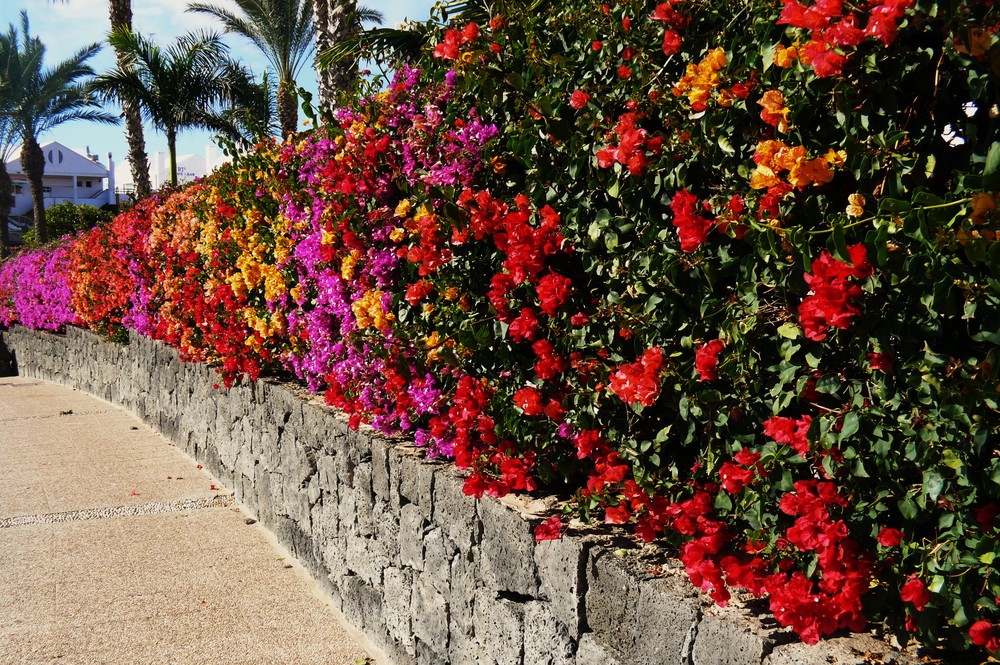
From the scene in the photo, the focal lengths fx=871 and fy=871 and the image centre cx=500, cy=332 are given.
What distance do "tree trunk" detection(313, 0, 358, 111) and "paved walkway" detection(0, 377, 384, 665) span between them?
16.3ft

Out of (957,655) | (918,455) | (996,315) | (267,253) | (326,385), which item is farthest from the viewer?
(267,253)

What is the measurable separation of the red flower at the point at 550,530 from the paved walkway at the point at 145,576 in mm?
1675

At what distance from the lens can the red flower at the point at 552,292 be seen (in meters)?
2.85

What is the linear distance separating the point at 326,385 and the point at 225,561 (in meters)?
1.28

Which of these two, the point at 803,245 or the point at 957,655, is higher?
the point at 803,245

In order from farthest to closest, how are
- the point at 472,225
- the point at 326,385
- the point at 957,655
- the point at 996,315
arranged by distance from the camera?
1. the point at 326,385
2. the point at 472,225
3. the point at 957,655
4. the point at 996,315

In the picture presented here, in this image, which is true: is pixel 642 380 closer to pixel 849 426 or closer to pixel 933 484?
pixel 849 426

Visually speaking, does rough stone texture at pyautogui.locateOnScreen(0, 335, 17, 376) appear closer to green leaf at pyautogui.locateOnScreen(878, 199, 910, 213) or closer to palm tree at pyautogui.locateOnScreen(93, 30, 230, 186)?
palm tree at pyautogui.locateOnScreen(93, 30, 230, 186)

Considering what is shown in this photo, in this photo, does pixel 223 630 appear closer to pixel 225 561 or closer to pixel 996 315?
pixel 225 561

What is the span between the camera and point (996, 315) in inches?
68.9

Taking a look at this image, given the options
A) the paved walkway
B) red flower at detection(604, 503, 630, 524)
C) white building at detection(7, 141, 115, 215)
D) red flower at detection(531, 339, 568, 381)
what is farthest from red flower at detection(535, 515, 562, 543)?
white building at detection(7, 141, 115, 215)

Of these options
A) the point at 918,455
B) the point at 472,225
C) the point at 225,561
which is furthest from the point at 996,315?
the point at 225,561

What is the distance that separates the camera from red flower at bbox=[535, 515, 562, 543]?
2.93 m

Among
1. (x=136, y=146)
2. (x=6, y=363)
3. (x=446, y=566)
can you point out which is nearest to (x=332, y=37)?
(x=446, y=566)
